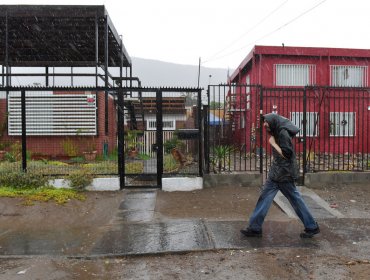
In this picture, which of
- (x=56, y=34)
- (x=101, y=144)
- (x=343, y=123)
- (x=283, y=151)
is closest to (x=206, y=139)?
(x=101, y=144)

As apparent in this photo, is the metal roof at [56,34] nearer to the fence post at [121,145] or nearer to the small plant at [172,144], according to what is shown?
the fence post at [121,145]

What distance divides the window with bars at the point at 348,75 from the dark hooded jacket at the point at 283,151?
15816 millimetres

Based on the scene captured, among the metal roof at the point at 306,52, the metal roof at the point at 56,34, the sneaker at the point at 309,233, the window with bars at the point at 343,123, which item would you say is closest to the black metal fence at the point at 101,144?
the sneaker at the point at 309,233

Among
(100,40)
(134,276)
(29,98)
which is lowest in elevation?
(134,276)

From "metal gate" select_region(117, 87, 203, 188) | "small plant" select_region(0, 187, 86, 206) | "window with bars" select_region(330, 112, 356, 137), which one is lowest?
"small plant" select_region(0, 187, 86, 206)

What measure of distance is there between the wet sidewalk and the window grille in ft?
12.4

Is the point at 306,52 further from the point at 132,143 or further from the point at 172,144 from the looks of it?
the point at 132,143

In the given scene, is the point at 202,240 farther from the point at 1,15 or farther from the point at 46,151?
the point at 1,15

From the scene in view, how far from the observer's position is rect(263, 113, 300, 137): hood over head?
18.1 ft

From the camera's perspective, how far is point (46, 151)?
954cm

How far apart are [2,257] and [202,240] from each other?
8.11ft

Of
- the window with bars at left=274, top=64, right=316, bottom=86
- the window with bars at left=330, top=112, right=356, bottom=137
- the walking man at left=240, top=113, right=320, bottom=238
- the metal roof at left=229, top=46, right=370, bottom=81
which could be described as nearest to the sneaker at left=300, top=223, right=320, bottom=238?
the walking man at left=240, top=113, right=320, bottom=238

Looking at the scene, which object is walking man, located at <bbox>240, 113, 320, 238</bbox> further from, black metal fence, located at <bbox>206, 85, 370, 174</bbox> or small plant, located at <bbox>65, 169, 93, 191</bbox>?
small plant, located at <bbox>65, 169, 93, 191</bbox>

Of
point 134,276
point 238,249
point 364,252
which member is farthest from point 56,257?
point 364,252
